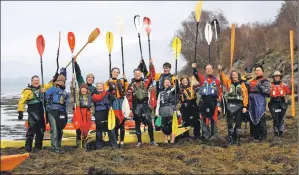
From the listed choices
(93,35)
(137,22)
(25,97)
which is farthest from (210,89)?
(25,97)

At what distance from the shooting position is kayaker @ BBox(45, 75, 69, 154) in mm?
7562

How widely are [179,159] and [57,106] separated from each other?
96.7 inches

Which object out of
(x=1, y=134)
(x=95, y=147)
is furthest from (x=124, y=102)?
(x=1, y=134)

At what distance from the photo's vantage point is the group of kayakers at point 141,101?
778 cm

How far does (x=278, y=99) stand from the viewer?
28.5 feet

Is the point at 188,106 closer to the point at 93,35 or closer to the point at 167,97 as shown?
the point at 167,97

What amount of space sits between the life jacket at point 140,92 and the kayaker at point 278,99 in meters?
2.75

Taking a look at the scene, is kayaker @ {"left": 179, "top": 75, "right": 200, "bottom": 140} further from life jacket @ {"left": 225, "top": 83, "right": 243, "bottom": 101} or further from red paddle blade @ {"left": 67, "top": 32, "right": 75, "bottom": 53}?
red paddle blade @ {"left": 67, "top": 32, "right": 75, "bottom": 53}

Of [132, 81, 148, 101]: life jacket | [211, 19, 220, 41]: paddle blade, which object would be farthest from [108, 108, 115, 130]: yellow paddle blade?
[211, 19, 220, 41]: paddle blade

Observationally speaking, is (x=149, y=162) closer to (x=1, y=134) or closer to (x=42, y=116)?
(x=42, y=116)

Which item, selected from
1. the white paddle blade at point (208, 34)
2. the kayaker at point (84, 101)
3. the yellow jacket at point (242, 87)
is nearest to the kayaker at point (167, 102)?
the yellow jacket at point (242, 87)

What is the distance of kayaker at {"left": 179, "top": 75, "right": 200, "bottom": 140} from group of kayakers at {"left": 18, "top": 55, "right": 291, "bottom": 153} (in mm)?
182

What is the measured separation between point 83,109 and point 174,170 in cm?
254

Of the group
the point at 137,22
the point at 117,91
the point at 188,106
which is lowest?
the point at 188,106
